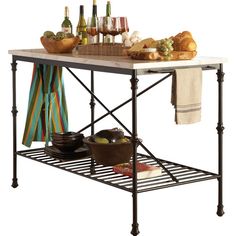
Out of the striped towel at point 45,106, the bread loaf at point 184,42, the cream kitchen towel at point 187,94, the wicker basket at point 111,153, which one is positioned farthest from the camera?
the striped towel at point 45,106

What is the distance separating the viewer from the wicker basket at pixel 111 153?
23.0 feet

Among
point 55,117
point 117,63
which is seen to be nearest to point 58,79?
point 55,117

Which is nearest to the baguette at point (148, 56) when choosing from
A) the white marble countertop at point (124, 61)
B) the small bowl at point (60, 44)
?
the white marble countertop at point (124, 61)

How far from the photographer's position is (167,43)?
6.38m

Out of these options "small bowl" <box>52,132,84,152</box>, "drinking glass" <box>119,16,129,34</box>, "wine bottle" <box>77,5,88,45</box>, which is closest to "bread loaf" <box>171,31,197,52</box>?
"drinking glass" <box>119,16,129,34</box>

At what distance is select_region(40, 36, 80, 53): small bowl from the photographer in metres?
7.22

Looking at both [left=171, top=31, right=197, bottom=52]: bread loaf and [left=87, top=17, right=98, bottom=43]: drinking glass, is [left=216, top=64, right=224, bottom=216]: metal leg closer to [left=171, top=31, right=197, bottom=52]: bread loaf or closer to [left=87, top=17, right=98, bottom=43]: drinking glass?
[left=171, top=31, right=197, bottom=52]: bread loaf

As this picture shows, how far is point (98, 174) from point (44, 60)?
106 cm

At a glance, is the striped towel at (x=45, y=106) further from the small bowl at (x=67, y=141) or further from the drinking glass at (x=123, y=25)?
the drinking glass at (x=123, y=25)

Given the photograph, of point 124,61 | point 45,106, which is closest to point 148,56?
point 124,61

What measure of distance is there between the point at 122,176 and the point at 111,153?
0.21 metres

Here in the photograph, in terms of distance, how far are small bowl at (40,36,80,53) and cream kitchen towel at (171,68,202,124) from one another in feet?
4.09

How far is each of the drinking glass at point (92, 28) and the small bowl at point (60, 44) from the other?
120 millimetres

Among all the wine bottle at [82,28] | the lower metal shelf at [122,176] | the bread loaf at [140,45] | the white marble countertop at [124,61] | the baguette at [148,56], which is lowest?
the lower metal shelf at [122,176]
